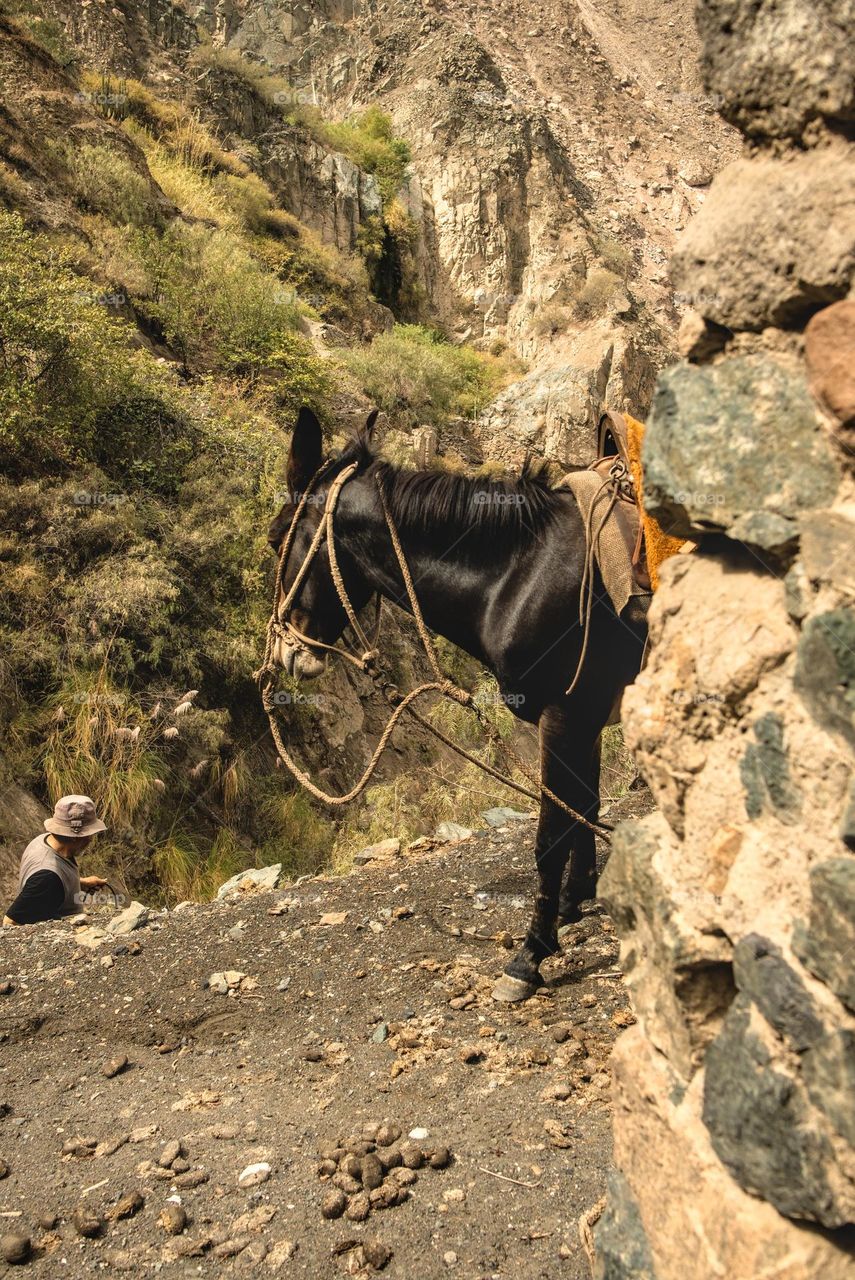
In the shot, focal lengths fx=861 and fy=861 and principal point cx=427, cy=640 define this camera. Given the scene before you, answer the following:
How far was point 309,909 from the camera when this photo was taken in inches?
186

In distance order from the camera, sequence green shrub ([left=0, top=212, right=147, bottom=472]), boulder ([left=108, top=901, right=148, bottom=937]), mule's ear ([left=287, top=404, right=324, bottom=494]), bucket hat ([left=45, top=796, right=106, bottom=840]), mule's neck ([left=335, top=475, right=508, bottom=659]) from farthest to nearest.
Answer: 1. green shrub ([left=0, top=212, right=147, bottom=472])
2. bucket hat ([left=45, top=796, right=106, bottom=840])
3. boulder ([left=108, top=901, right=148, bottom=937])
4. mule's ear ([left=287, top=404, right=324, bottom=494])
5. mule's neck ([left=335, top=475, right=508, bottom=659])

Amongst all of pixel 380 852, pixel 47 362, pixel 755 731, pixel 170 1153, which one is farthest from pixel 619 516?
pixel 47 362

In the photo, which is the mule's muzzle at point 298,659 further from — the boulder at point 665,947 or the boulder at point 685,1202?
the boulder at point 685,1202

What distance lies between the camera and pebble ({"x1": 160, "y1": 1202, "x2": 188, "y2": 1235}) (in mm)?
2400

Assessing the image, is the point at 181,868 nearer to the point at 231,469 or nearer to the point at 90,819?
the point at 90,819

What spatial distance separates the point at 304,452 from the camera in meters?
Answer: 4.11

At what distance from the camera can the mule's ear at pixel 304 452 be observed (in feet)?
13.4

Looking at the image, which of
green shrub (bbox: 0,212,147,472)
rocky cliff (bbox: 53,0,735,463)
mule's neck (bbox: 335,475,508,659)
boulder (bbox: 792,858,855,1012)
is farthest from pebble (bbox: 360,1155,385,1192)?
rocky cliff (bbox: 53,0,735,463)

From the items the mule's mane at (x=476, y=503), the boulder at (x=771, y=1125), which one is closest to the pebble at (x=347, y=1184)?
the boulder at (x=771, y=1125)

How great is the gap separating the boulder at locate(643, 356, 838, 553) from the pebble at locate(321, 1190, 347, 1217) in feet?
6.86

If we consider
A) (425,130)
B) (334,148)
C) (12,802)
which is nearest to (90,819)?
(12,802)

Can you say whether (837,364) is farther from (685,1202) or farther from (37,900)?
(37,900)

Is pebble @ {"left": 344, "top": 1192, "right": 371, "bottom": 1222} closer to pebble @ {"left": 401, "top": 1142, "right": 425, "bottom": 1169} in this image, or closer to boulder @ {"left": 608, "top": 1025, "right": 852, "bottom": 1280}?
pebble @ {"left": 401, "top": 1142, "right": 425, "bottom": 1169}

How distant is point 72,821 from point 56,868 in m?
0.30
